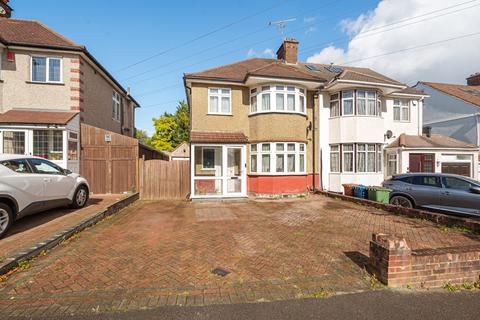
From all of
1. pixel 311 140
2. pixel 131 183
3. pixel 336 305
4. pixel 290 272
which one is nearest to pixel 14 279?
pixel 290 272

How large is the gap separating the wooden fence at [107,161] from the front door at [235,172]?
4.60m

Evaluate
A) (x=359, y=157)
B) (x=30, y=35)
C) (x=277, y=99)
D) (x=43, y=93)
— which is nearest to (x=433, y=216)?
(x=359, y=157)

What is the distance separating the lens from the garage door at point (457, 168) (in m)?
14.7

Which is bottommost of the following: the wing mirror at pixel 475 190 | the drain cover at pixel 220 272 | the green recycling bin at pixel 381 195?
the drain cover at pixel 220 272

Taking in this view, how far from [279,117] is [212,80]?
3.95 meters

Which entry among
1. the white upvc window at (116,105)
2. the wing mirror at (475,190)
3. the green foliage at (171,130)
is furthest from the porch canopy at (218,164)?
the green foliage at (171,130)

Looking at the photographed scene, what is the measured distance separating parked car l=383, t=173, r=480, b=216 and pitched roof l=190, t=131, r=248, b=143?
6792 mm

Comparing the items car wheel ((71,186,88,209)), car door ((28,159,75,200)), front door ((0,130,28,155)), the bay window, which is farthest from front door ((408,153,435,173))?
front door ((0,130,28,155))

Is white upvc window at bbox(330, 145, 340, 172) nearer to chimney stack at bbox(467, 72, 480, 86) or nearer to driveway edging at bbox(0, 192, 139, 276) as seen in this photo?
driveway edging at bbox(0, 192, 139, 276)

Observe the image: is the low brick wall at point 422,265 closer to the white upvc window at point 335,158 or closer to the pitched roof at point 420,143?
the white upvc window at point 335,158

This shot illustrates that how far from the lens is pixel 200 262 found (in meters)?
4.21

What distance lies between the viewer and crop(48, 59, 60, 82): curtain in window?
11125mm

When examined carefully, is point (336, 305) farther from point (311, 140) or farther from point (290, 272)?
point (311, 140)

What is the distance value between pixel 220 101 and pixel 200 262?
958 centimetres
